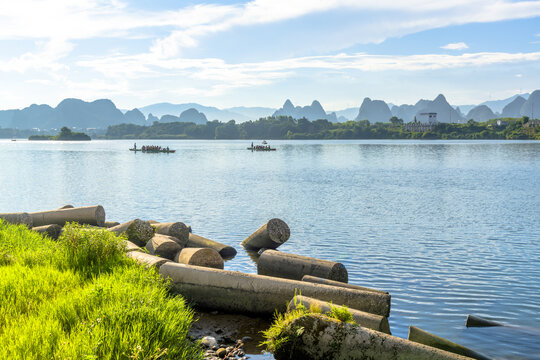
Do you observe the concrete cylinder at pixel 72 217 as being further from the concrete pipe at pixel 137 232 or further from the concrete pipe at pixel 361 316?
the concrete pipe at pixel 361 316

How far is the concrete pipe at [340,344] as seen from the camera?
866cm

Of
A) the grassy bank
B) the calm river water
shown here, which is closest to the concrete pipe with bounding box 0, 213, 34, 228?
the grassy bank

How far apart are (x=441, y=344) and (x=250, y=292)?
5000mm

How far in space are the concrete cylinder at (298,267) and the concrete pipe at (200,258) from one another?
1.61m

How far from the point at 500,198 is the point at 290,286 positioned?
37.8 metres

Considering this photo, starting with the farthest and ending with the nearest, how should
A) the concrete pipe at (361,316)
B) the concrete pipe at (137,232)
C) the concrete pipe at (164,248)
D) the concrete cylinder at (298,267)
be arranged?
the concrete pipe at (137,232) < the concrete pipe at (164,248) < the concrete cylinder at (298,267) < the concrete pipe at (361,316)

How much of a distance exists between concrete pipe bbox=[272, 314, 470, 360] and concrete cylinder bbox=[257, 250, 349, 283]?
491 cm

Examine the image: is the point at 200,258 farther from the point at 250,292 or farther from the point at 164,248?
the point at 250,292

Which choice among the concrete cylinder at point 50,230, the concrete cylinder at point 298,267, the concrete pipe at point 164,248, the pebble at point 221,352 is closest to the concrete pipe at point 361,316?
the pebble at point 221,352

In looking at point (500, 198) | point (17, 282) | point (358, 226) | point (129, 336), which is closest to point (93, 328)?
point (129, 336)

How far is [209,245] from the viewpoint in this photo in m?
20.7

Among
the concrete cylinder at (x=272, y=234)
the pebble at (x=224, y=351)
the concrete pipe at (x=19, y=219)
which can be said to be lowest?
the pebble at (x=224, y=351)

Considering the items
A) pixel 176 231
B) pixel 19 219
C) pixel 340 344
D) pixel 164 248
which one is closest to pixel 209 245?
pixel 176 231

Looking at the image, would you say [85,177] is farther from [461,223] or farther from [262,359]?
[262,359]
